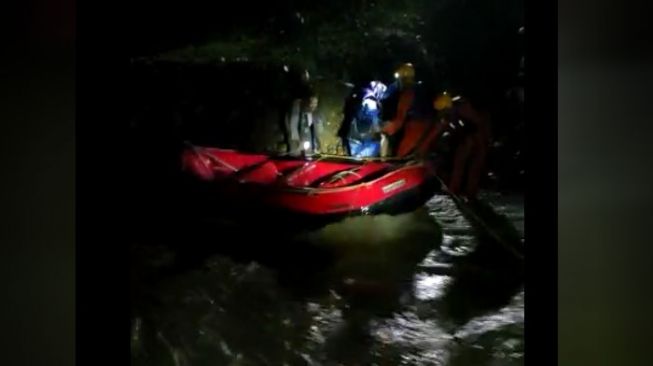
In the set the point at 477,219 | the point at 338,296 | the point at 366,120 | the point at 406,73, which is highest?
the point at 406,73

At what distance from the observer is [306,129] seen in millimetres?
1692

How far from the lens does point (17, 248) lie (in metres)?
1.68

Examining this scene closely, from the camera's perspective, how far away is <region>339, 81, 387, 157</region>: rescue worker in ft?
5.51

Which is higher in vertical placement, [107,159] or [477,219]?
[107,159]

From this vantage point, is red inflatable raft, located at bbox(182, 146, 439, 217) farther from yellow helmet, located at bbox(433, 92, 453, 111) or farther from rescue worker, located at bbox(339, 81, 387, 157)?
yellow helmet, located at bbox(433, 92, 453, 111)

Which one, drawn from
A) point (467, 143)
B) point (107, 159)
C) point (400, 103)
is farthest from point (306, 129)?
point (107, 159)

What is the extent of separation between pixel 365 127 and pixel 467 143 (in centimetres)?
24

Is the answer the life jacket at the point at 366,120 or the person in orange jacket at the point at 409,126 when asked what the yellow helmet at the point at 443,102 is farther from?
the life jacket at the point at 366,120

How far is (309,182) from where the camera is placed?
5.55ft

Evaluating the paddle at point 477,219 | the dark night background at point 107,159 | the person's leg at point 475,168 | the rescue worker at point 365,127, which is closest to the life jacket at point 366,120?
the rescue worker at point 365,127

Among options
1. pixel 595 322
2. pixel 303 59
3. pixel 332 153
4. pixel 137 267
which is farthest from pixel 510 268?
pixel 137 267

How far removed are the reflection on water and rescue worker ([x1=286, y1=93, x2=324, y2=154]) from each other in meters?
0.20

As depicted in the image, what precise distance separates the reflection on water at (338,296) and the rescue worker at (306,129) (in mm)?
196

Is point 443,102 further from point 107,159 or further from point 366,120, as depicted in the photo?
point 107,159
